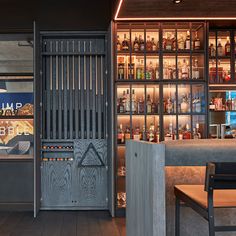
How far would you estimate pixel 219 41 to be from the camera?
239 inches

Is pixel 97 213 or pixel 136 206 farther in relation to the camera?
pixel 97 213

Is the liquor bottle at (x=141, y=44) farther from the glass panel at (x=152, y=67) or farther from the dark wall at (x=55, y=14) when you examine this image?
the dark wall at (x=55, y=14)

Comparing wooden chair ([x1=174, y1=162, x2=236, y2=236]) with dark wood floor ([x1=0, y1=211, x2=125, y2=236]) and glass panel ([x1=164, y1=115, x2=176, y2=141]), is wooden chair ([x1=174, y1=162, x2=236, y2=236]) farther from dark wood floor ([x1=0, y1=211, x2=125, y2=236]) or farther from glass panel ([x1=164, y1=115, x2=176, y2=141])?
glass panel ([x1=164, y1=115, x2=176, y2=141])

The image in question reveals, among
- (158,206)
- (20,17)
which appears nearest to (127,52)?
(20,17)

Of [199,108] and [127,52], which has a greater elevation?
[127,52]

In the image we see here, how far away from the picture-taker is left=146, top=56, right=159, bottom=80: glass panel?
567cm

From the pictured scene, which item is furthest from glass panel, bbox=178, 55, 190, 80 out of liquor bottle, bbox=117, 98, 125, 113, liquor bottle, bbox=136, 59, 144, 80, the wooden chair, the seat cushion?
the wooden chair

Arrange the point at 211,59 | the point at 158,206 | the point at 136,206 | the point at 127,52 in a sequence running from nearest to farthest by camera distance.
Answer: the point at 158,206, the point at 136,206, the point at 127,52, the point at 211,59

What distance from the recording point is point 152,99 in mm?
5707

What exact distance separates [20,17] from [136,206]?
3.92 meters

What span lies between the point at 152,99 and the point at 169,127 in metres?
0.46

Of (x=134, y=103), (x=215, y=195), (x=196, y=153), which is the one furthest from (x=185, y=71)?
(x=196, y=153)

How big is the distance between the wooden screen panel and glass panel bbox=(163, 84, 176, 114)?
39.5 inches

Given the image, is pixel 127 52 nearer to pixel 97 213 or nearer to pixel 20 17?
pixel 20 17
